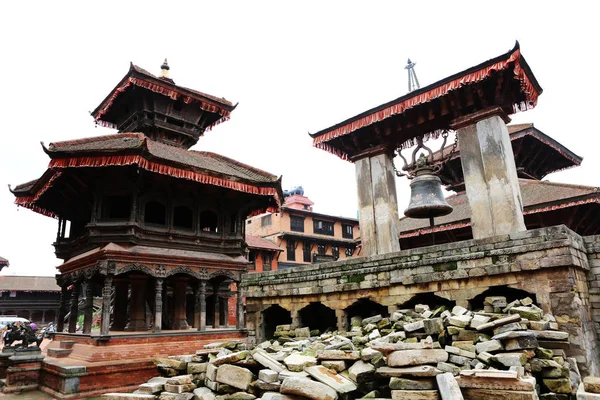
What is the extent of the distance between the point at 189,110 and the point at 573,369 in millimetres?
19353

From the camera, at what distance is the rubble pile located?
511 cm

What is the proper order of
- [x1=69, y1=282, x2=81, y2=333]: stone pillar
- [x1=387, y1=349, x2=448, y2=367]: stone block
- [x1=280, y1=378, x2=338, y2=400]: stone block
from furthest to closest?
[x1=69, y1=282, x2=81, y2=333]: stone pillar → [x1=387, y1=349, x2=448, y2=367]: stone block → [x1=280, y1=378, x2=338, y2=400]: stone block

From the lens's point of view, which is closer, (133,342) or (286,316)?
(286,316)

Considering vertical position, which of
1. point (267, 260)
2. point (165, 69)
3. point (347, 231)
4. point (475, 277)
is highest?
point (165, 69)

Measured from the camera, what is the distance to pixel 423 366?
211 inches

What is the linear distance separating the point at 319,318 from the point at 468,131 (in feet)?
21.8

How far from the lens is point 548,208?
14.6 meters

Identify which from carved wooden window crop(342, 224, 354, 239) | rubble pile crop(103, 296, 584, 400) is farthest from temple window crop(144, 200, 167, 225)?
carved wooden window crop(342, 224, 354, 239)

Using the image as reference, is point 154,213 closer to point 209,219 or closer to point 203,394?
point 209,219

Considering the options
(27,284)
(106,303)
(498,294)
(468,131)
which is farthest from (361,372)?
(27,284)

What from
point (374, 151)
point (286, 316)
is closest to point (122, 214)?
point (286, 316)

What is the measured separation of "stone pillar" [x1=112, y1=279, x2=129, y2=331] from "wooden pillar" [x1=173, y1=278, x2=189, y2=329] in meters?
2.12

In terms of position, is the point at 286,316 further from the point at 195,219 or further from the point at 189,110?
the point at 189,110

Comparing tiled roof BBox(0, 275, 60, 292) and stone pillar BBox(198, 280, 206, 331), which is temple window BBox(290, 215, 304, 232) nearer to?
tiled roof BBox(0, 275, 60, 292)
